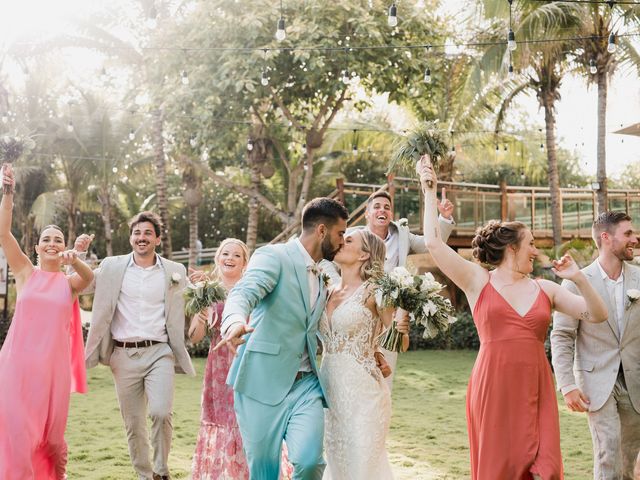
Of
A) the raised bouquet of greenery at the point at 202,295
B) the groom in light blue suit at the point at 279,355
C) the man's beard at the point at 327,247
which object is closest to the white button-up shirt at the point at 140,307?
the raised bouquet of greenery at the point at 202,295

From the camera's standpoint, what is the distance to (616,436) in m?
6.14

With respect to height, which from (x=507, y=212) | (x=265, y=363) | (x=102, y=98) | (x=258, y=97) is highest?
(x=102, y=98)

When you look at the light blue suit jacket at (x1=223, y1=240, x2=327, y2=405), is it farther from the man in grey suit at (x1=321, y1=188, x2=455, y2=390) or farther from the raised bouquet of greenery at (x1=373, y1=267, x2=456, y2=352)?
the man in grey suit at (x1=321, y1=188, x2=455, y2=390)

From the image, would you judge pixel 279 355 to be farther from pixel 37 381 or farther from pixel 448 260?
pixel 37 381

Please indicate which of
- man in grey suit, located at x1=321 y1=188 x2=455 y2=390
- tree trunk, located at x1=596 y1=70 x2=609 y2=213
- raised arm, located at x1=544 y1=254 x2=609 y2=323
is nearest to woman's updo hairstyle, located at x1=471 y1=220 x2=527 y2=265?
raised arm, located at x1=544 y1=254 x2=609 y2=323

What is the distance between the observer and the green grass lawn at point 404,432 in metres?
8.83

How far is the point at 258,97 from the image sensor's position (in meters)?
21.7

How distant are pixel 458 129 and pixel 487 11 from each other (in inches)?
294

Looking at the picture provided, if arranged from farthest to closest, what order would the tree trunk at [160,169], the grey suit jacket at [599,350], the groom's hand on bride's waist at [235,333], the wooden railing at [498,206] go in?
the tree trunk at [160,169], the wooden railing at [498,206], the grey suit jacket at [599,350], the groom's hand on bride's waist at [235,333]

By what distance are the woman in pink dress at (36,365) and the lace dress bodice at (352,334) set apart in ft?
7.05

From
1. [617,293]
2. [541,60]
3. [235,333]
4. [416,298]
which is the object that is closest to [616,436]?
[617,293]

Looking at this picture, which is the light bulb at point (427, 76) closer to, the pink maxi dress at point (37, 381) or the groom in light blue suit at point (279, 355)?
the pink maxi dress at point (37, 381)

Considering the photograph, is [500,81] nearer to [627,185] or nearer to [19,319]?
[19,319]

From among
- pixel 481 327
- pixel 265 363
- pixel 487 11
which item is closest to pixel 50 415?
pixel 265 363
